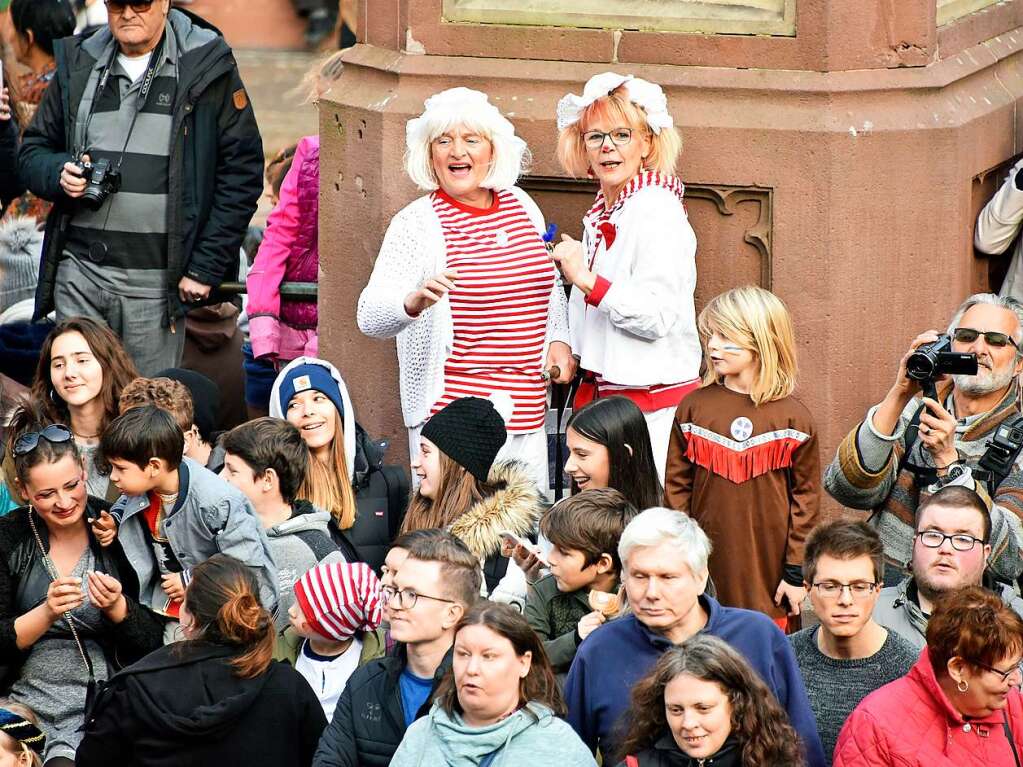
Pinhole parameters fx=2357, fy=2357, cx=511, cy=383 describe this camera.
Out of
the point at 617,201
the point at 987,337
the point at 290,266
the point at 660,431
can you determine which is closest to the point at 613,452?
the point at 660,431

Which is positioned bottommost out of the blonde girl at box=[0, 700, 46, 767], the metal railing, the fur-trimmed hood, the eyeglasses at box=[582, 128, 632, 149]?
the blonde girl at box=[0, 700, 46, 767]

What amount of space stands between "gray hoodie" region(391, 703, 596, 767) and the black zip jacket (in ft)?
12.5

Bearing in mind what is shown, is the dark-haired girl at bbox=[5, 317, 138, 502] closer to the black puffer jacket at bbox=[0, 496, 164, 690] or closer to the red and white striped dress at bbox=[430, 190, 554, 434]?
the black puffer jacket at bbox=[0, 496, 164, 690]

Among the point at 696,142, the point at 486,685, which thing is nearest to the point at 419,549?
the point at 486,685

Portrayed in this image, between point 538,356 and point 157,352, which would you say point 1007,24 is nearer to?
point 538,356

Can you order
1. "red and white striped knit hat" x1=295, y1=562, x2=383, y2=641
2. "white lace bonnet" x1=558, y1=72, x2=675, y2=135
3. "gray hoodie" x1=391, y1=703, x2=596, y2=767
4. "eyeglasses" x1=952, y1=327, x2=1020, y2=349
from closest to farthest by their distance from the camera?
1. "gray hoodie" x1=391, y1=703, x2=596, y2=767
2. "red and white striped knit hat" x1=295, y1=562, x2=383, y2=641
3. "eyeglasses" x1=952, y1=327, x2=1020, y2=349
4. "white lace bonnet" x1=558, y1=72, x2=675, y2=135

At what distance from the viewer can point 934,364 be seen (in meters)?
7.85

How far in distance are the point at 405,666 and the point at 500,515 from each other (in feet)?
3.40

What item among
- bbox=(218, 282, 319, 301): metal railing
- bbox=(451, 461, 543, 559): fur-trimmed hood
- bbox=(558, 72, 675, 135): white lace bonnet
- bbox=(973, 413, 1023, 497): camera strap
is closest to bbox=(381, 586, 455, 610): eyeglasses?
bbox=(451, 461, 543, 559): fur-trimmed hood

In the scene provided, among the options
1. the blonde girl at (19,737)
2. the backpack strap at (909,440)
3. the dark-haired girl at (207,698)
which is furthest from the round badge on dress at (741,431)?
the blonde girl at (19,737)

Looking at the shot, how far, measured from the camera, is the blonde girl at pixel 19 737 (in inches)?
291

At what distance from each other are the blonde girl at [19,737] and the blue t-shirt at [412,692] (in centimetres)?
130

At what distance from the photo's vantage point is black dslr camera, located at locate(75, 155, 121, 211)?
9781 mm

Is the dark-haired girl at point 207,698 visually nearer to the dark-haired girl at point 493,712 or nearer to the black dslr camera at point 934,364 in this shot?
the dark-haired girl at point 493,712
